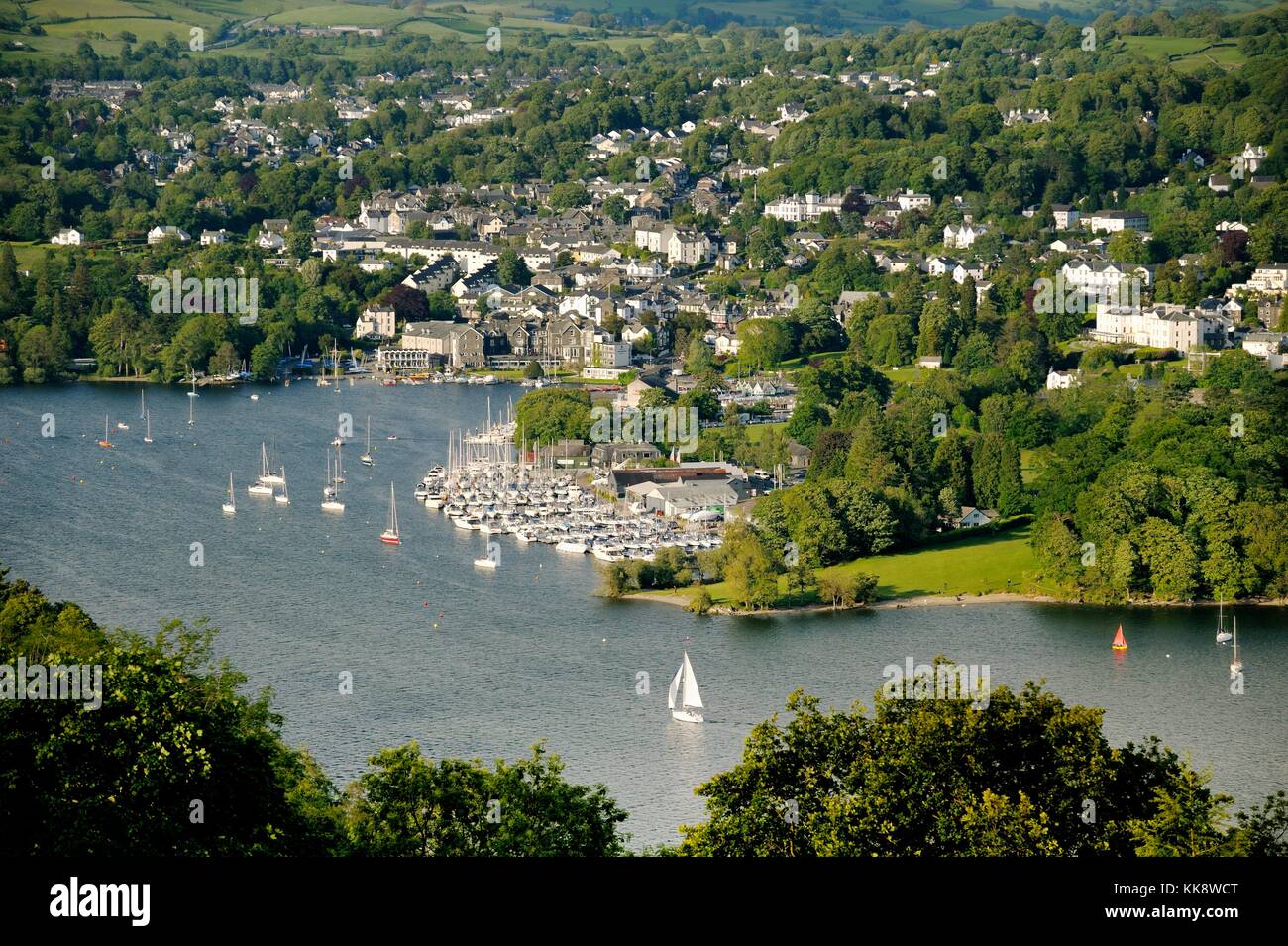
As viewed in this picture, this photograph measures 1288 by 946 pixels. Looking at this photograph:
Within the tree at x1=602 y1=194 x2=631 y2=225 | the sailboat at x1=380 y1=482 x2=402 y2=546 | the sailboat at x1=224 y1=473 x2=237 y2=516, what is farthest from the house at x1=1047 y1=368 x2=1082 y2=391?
the tree at x1=602 y1=194 x2=631 y2=225

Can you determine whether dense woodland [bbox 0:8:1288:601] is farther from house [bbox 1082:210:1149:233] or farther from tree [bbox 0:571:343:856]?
tree [bbox 0:571:343:856]

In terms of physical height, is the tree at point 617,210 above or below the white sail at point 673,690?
above

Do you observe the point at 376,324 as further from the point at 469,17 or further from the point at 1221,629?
the point at 469,17

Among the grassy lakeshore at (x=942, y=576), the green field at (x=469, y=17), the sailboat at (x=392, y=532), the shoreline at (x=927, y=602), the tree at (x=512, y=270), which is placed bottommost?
the shoreline at (x=927, y=602)

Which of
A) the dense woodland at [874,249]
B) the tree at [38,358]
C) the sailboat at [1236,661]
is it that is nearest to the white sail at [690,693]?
the dense woodland at [874,249]

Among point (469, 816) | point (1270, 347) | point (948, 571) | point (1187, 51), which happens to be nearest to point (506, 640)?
point (948, 571)

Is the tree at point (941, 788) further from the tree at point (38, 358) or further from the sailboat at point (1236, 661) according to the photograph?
the tree at point (38, 358)
